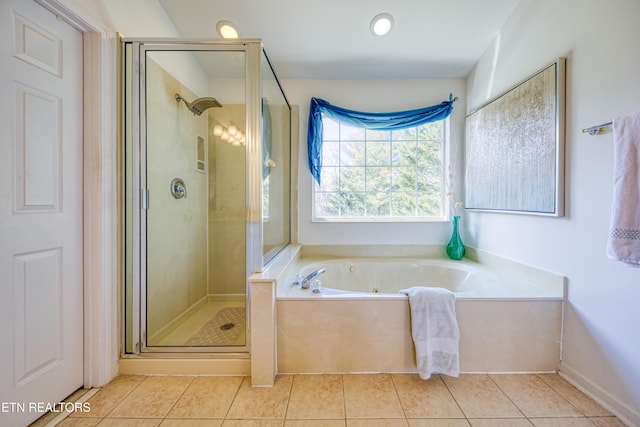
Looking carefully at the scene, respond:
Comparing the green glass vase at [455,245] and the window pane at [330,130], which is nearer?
the green glass vase at [455,245]

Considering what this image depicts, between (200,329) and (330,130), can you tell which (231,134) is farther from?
(200,329)

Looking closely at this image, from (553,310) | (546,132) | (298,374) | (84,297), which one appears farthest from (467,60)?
(84,297)

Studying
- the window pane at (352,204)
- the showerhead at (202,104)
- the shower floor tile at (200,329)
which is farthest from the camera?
the window pane at (352,204)

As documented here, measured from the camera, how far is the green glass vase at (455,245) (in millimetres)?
2408

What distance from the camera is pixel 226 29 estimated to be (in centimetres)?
201

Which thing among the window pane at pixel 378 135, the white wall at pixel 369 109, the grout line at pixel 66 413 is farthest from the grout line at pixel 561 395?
the grout line at pixel 66 413

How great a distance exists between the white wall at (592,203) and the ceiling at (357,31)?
0.42 meters

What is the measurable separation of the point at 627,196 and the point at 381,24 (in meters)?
1.78

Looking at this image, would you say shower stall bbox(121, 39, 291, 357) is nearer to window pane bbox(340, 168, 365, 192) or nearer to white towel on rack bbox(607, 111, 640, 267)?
window pane bbox(340, 168, 365, 192)

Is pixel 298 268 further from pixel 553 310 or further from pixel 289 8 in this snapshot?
pixel 289 8

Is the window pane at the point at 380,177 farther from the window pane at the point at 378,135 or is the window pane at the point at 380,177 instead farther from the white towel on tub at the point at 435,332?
the white towel on tub at the point at 435,332

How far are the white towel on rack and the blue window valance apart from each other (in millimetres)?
1462

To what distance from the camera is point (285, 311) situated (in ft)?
4.93

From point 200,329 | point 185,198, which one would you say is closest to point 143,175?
point 185,198
